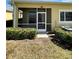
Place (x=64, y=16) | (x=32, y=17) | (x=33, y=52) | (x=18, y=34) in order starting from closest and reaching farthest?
(x=33, y=52) < (x=18, y=34) < (x=64, y=16) < (x=32, y=17)

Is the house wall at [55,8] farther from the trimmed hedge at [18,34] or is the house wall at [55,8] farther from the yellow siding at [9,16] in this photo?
the trimmed hedge at [18,34]

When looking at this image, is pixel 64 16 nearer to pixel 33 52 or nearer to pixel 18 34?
pixel 18 34

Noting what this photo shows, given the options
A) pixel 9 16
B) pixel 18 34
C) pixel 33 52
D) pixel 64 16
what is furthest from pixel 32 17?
pixel 33 52

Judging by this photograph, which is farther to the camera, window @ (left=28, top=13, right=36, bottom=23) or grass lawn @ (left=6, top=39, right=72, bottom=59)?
window @ (left=28, top=13, right=36, bottom=23)

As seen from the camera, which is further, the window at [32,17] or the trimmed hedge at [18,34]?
the window at [32,17]

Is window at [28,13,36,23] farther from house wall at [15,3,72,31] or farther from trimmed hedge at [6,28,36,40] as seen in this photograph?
trimmed hedge at [6,28,36,40]

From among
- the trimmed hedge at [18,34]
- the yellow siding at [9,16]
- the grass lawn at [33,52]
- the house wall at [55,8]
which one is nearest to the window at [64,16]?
the house wall at [55,8]

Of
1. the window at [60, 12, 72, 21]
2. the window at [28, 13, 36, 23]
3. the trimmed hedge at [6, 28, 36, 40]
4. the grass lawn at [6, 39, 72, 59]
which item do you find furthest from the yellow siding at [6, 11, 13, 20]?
the grass lawn at [6, 39, 72, 59]

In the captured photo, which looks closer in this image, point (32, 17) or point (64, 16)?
point (64, 16)

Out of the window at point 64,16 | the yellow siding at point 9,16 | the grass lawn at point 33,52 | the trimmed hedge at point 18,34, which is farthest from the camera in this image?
the window at point 64,16

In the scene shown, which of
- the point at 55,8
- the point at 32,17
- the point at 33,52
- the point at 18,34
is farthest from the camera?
the point at 32,17
